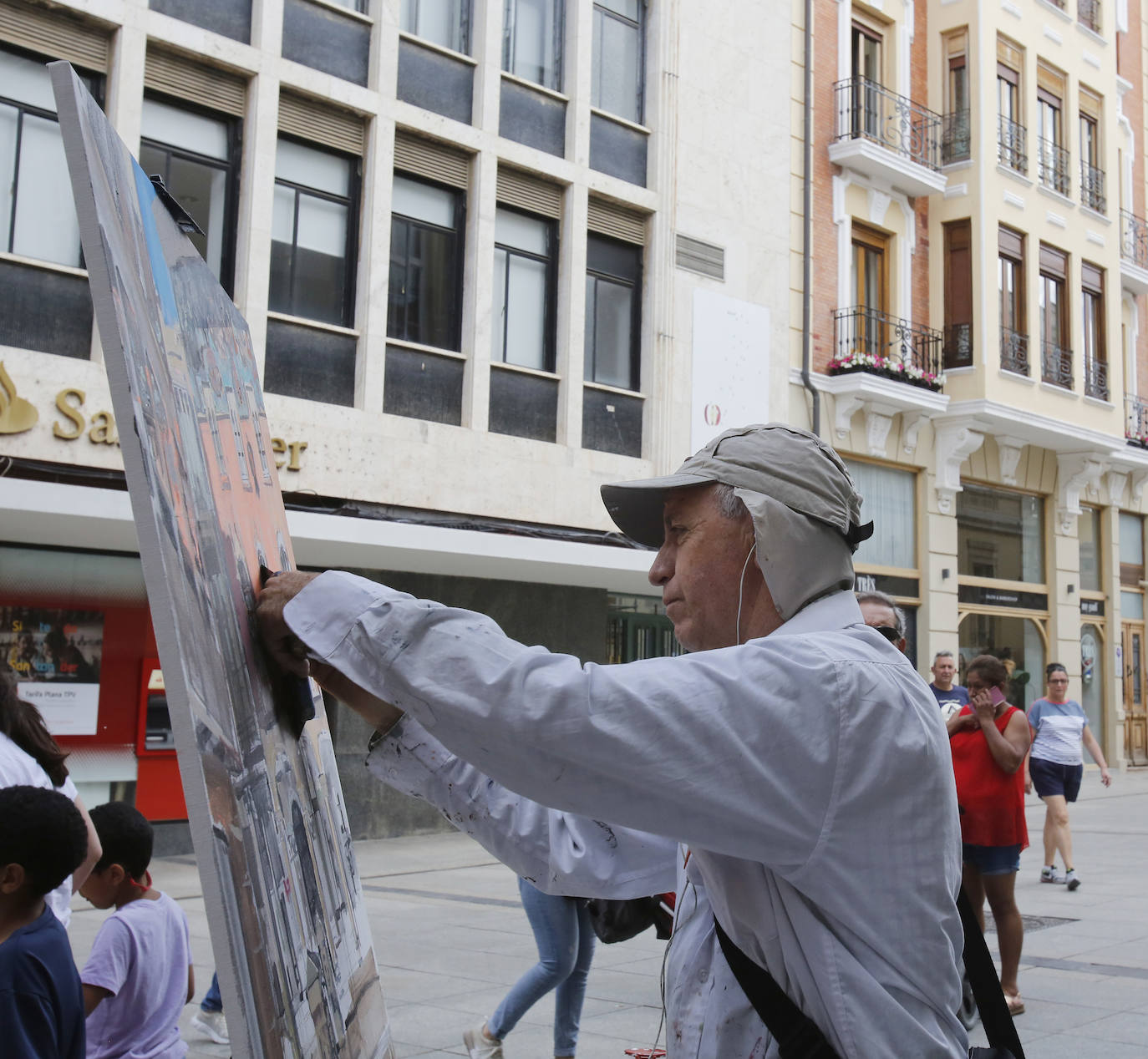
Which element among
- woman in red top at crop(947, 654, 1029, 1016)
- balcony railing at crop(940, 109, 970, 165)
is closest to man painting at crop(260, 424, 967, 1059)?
woman in red top at crop(947, 654, 1029, 1016)

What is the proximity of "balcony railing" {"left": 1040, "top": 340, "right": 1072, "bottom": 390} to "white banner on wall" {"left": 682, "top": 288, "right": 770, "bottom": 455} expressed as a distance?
7.11 m

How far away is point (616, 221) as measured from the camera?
55.1ft

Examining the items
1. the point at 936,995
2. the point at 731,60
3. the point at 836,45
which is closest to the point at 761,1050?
the point at 936,995

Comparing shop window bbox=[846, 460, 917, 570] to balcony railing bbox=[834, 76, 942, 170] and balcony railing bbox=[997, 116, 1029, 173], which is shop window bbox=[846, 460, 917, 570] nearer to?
balcony railing bbox=[834, 76, 942, 170]

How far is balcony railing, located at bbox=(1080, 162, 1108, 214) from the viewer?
24891mm

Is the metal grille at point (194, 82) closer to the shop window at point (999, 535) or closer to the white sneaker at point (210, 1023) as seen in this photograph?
the white sneaker at point (210, 1023)

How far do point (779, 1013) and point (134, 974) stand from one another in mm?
2515

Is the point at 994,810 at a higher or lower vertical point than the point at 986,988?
lower

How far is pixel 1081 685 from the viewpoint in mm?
25266

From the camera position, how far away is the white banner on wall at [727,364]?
17375 millimetres

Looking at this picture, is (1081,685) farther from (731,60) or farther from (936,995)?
(936,995)

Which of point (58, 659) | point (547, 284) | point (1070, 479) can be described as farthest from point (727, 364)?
point (1070, 479)

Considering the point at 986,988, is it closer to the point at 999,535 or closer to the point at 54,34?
the point at 54,34

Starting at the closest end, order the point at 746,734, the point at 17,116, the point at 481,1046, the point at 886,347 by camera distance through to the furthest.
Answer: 1. the point at 746,734
2. the point at 481,1046
3. the point at 17,116
4. the point at 886,347
